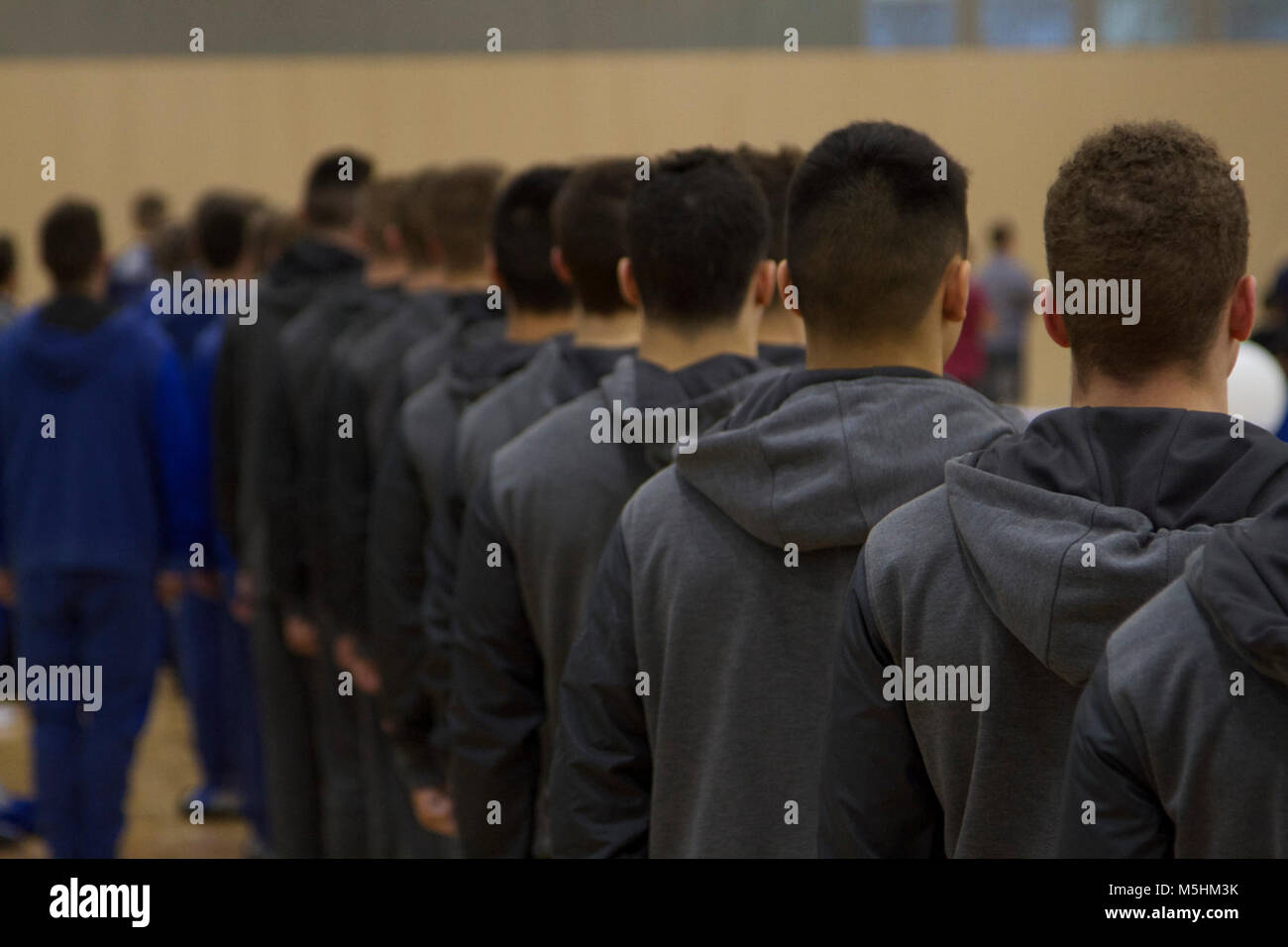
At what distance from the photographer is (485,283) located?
3.65 m

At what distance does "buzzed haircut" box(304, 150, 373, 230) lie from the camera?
4582mm

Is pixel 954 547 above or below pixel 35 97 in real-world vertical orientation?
below

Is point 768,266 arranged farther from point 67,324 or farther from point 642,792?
point 67,324

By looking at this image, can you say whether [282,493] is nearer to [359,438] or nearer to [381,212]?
[359,438]

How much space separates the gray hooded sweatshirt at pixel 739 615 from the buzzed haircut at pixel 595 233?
74 centimetres

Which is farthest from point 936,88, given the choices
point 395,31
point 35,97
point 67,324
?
point 67,324

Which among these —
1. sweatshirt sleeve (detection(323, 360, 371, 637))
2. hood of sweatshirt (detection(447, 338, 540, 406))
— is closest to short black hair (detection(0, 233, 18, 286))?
sweatshirt sleeve (detection(323, 360, 371, 637))

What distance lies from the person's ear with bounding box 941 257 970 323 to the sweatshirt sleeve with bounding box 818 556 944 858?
0.39m

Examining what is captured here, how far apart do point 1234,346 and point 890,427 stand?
372 millimetres

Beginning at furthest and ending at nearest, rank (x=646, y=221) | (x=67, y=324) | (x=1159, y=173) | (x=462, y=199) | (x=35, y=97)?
(x=35, y=97), (x=67, y=324), (x=462, y=199), (x=646, y=221), (x=1159, y=173)

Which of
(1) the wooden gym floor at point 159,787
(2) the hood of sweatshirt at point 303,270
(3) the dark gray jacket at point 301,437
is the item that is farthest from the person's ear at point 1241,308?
(1) the wooden gym floor at point 159,787

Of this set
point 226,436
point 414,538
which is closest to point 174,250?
point 226,436

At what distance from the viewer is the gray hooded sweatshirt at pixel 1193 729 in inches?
47.4

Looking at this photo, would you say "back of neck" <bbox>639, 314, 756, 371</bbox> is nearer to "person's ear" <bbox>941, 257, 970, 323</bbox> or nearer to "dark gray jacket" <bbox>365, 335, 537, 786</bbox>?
"person's ear" <bbox>941, 257, 970, 323</bbox>
